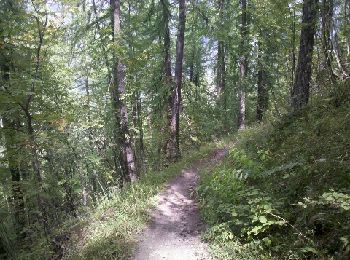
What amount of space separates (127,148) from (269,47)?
996 cm

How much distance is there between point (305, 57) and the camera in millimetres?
9484

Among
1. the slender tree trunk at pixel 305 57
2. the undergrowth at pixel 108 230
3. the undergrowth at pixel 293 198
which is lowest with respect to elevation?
the undergrowth at pixel 108 230

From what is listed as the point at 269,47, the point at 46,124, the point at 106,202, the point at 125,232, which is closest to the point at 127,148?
the point at 46,124

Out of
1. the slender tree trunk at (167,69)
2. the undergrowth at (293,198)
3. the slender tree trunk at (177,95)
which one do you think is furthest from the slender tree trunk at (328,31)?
the slender tree trunk at (167,69)

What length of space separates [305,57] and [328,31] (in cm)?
136

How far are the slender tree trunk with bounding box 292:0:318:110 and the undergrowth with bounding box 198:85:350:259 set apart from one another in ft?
2.43

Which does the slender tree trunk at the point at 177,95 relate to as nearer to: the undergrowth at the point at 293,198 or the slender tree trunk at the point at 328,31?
the undergrowth at the point at 293,198

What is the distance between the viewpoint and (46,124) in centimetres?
1190

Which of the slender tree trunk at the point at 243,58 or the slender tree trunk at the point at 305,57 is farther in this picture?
the slender tree trunk at the point at 243,58

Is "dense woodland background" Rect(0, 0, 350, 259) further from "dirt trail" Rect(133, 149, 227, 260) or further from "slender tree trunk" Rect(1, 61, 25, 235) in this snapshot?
"dirt trail" Rect(133, 149, 227, 260)

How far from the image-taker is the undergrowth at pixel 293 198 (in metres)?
4.78

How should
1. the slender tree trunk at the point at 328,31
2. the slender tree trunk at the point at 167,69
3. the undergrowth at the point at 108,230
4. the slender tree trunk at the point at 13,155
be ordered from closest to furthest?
the undergrowth at the point at 108,230 < the slender tree trunk at the point at 328,31 < the slender tree trunk at the point at 13,155 < the slender tree trunk at the point at 167,69

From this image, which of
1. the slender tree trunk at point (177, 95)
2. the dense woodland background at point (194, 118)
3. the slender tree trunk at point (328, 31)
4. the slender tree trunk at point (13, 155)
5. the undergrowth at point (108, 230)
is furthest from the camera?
the slender tree trunk at point (177, 95)

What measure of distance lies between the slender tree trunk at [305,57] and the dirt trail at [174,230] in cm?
417
